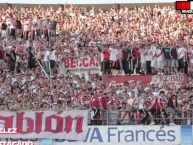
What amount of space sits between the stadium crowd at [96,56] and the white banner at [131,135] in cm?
27

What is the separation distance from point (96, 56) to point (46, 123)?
627cm

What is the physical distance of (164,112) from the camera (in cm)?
2486

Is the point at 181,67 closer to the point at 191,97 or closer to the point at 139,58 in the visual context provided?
the point at 139,58

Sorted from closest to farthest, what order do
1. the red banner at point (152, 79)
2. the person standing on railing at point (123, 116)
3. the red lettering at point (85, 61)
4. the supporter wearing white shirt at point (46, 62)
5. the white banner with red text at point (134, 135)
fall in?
the person standing on railing at point (123, 116), the white banner with red text at point (134, 135), the red banner at point (152, 79), the supporter wearing white shirt at point (46, 62), the red lettering at point (85, 61)

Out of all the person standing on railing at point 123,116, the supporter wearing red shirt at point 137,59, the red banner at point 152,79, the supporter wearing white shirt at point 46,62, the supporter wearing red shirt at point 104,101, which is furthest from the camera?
the supporter wearing white shirt at point 46,62

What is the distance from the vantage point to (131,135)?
81.3 ft

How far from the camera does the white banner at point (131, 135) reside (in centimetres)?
2477

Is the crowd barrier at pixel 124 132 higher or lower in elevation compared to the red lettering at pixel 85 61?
lower

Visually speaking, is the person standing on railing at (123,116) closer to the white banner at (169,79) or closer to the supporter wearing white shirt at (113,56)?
the white banner at (169,79)

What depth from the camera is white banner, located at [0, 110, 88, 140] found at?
81.0ft

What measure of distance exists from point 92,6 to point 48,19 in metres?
5.50

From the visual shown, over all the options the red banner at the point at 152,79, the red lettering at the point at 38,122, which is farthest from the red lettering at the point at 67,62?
the red lettering at the point at 38,122

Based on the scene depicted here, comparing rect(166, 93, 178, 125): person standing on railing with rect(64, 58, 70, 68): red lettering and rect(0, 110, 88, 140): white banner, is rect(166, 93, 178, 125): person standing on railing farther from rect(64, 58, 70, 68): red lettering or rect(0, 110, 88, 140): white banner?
rect(64, 58, 70, 68): red lettering

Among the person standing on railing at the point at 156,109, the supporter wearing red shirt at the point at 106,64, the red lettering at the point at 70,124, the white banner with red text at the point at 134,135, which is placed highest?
the supporter wearing red shirt at the point at 106,64
